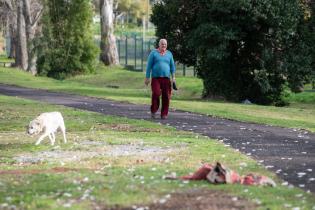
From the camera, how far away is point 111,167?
12211 mm

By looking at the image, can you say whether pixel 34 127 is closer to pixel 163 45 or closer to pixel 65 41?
pixel 163 45

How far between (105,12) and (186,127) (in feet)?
122

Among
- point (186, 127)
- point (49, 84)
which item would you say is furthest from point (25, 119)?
point (49, 84)

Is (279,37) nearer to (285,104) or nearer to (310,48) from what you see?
(310,48)

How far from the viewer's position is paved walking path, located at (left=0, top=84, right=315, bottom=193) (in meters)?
12.3

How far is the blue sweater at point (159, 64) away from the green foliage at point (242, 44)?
10.5 m

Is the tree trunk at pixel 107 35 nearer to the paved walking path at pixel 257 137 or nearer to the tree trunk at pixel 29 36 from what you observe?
the tree trunk at pixel 29 36

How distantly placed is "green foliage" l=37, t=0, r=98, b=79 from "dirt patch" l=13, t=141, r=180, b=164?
113ft

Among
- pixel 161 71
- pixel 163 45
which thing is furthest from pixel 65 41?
pixel 163 45

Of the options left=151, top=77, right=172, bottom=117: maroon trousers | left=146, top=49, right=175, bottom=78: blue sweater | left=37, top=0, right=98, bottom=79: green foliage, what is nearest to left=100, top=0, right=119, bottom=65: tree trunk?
left=37, top=0, right=98, bottom=79: green foliage

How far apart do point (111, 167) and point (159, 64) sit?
8.35 meters

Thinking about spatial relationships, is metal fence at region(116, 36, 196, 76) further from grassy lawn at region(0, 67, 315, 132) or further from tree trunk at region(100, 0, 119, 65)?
grassy lawn at region(0, 67, 315, 132)

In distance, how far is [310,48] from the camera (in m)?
32.4

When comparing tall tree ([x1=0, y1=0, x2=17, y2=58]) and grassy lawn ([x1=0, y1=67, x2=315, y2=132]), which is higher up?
tall tree ([x1=0, y1=0, x2=17, y2=58])
